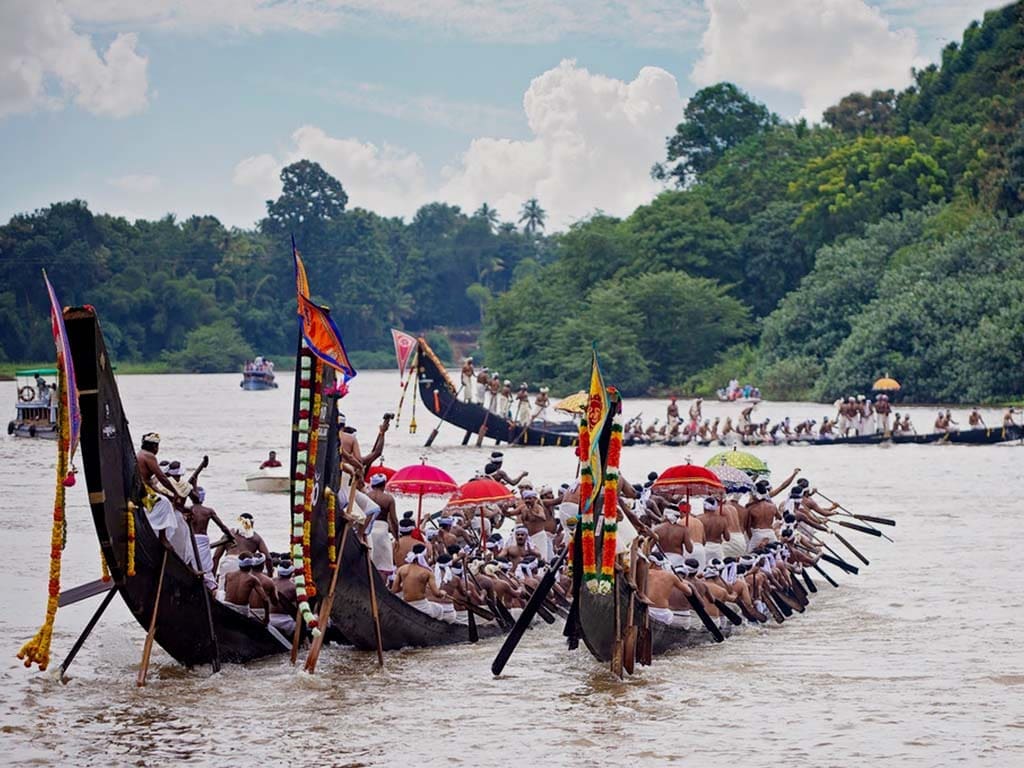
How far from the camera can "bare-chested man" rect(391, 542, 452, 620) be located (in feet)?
43.7

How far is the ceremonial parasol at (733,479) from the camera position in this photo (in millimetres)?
16406

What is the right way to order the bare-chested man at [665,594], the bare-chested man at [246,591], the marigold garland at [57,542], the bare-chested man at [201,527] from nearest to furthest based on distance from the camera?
the marigold garland at [57,542]
the bare-chested man at [201,527]
the bare-chested man at [246,591]
the bare-chested man at [665,594]

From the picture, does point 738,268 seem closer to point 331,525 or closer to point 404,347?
point 404,347

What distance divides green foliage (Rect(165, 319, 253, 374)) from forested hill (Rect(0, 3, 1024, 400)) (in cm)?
14

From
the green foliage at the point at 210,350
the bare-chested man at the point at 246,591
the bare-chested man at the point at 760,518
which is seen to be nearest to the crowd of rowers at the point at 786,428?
the bare-chested man at the point at 760,518

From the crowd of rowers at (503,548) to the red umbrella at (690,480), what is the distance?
0.19 metres

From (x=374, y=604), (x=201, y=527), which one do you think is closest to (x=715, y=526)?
(x=374, y=604)

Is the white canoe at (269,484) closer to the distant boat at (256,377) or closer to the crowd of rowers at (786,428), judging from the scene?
the crowd of rowers at (786,428)

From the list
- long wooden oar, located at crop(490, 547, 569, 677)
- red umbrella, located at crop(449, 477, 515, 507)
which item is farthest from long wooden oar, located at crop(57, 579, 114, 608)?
red umbrella, located at crop(449, 477, 515, 507)

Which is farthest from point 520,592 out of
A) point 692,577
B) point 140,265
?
point 140,265

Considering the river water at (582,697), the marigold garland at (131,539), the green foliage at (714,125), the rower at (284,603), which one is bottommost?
the river water at (582,697)

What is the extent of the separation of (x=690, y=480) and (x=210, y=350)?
8115 cm

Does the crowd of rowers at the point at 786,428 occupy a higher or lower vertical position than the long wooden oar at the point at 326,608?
higher

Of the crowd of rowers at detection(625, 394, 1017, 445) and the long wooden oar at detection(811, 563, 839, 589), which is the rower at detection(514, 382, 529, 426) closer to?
the crowd of rowers at detection(625, 394, 1017, 445)
